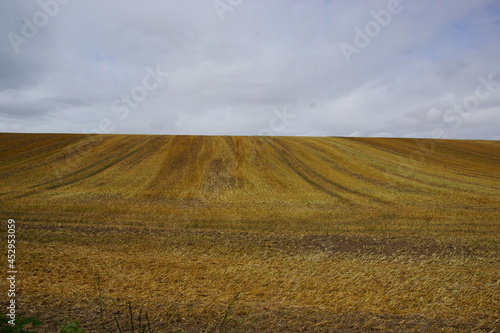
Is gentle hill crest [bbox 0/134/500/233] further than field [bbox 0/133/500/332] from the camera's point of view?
Yes

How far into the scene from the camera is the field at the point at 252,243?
753 cm

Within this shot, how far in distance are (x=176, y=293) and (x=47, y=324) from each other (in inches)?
120

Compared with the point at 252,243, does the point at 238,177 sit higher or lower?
higher

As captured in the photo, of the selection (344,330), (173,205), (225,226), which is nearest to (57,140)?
(173,205)

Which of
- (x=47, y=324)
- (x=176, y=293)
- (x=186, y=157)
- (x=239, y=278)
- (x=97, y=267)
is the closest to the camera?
(x=47, y=324)

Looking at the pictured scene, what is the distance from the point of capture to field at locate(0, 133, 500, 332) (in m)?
7.53

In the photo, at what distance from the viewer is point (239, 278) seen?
984 centimetres

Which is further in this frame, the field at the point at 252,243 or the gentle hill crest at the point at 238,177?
the gentle hill crest at the point at 238,177

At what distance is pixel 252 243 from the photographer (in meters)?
14.7

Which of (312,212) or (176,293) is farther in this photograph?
(312,212)

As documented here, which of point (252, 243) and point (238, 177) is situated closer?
point (252, 243)

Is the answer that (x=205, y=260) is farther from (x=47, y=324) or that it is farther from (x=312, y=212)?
(x=312, y=212)

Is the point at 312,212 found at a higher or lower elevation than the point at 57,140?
A: lower

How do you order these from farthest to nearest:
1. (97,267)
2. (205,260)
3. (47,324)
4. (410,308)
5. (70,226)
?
(70,226), (205,260), (97,267), (410,308), (47,324)
